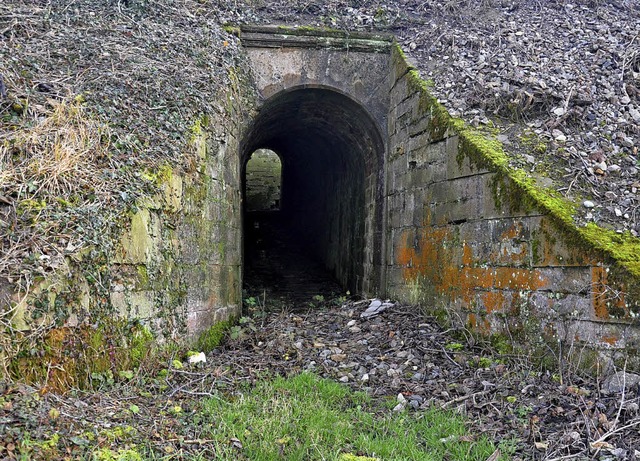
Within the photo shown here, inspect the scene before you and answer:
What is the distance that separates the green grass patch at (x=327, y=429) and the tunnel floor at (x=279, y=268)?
3.48 m

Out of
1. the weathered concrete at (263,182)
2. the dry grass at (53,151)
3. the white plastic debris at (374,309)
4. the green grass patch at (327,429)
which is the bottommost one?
the green grass patch at (327,429)

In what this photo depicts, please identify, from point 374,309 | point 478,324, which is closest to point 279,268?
point 374,309

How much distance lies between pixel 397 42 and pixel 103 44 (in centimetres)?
410

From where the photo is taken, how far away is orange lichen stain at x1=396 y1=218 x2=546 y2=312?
479 cm

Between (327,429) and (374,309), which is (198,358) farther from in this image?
(374,309)

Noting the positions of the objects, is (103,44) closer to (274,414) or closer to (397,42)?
(397,42)

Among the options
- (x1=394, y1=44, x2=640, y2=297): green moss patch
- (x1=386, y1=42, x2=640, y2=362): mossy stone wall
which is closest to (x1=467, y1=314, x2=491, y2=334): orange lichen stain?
→ (x1=386, y1=42, x2=640, y2=362): mossy stone wall

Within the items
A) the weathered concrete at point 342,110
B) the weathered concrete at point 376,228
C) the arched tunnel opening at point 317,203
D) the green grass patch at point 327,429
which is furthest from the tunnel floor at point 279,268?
the green grass patch at point 327,429

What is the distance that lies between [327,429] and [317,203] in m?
9.03

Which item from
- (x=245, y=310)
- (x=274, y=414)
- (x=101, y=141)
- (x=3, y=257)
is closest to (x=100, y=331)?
(x=3, y=257)

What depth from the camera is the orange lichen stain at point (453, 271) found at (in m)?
4.79

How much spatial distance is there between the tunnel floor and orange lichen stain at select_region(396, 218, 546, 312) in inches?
91.6

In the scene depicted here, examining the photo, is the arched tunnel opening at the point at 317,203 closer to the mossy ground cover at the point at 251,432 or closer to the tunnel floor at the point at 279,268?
the tunnel floor at the point at 279,268

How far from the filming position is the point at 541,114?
229 inches
